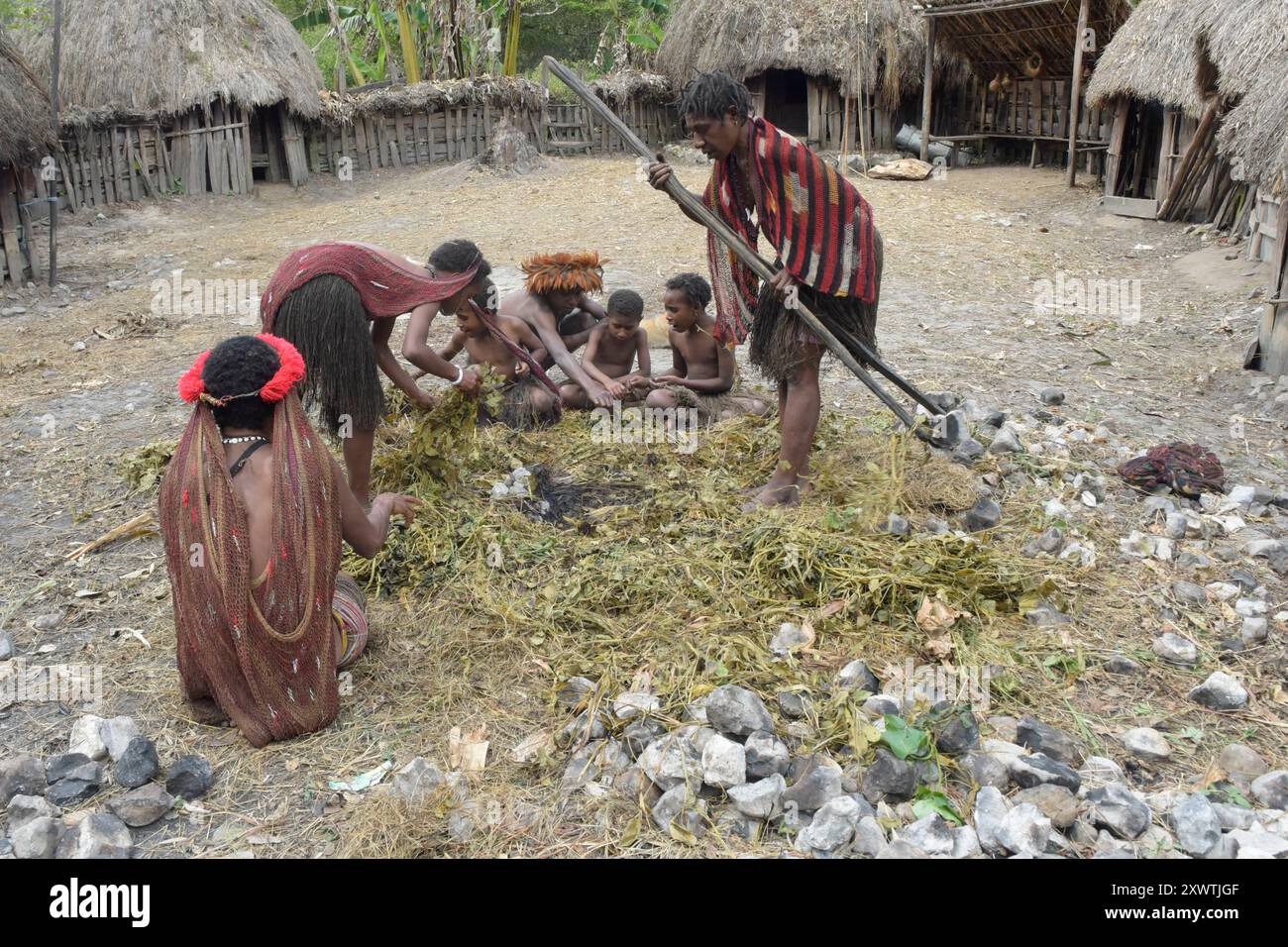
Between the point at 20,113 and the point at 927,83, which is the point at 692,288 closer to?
the point at 20,113

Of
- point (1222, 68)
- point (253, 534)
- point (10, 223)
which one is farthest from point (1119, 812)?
point (10, 223)

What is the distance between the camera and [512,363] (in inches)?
191

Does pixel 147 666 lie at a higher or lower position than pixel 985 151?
lower

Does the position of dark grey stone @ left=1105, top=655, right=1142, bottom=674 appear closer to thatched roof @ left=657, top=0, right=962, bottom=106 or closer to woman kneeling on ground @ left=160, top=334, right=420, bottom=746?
woman kneeling on ground @ left=160, top=334, right=420, bottom=746

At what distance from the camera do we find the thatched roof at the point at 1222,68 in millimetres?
5918

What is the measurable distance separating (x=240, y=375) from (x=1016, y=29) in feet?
49.1

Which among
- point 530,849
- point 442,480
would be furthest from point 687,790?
point 442,480

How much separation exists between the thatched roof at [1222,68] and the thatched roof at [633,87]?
25.4 feet

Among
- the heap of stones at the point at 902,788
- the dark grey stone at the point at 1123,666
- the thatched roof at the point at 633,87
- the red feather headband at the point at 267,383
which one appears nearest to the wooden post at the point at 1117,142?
the thatched roof at the point at 633,87

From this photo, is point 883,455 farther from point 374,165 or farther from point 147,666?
point 374,165

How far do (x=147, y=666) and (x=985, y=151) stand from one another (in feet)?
54.1

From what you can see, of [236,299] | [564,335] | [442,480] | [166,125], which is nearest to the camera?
[442,480]

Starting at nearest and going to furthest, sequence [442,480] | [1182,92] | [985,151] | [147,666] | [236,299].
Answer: [147,666] < [442,480] < [236,299] < [1182,92] < [985,151]

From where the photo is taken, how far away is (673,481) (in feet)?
13.6
